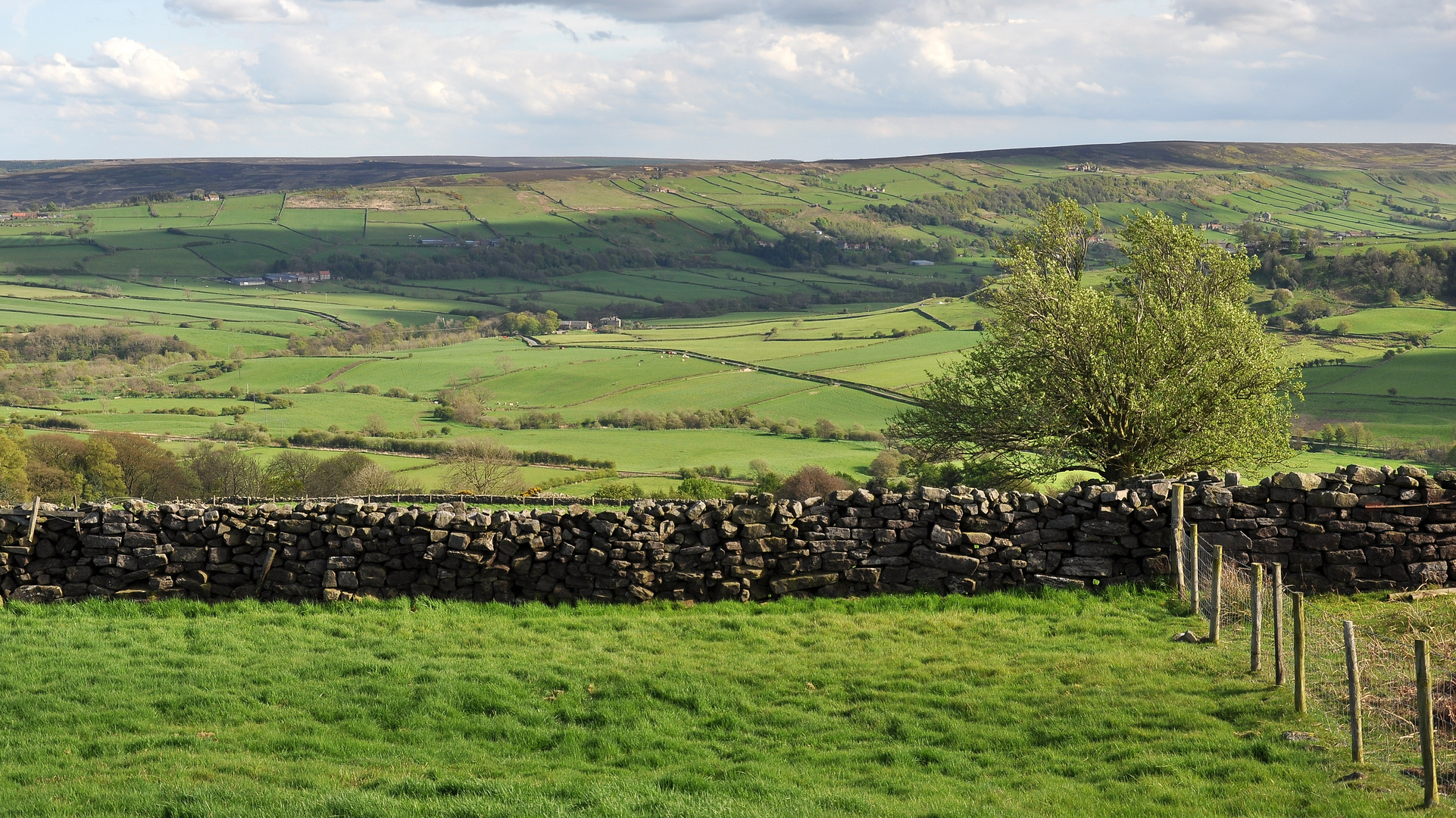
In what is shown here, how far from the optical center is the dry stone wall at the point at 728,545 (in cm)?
1568

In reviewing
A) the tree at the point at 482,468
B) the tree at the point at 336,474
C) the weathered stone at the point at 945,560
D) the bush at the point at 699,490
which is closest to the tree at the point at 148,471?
the tree at the point at 336,474

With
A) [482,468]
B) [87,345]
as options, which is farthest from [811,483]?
[87,345]

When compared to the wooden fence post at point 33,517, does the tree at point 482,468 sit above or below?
below

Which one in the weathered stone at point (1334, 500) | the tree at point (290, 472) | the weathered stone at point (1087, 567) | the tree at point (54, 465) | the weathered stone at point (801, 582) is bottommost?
the tree at point (290, 472)

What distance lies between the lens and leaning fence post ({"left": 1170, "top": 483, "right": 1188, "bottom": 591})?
1519 centimetres

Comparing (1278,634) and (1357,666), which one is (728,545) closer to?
(1278,634)

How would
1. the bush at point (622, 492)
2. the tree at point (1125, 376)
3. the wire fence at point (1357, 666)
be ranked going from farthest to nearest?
the bush at point (622, 492)
the tree at point (1125, 376)
the wire fence at point (1357, 666)

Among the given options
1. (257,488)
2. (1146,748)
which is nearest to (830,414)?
(257,488)

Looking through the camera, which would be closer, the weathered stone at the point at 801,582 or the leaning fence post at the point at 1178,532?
the leaning fence post at the point at 1178,532

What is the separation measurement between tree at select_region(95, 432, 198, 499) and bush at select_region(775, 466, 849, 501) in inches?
1311

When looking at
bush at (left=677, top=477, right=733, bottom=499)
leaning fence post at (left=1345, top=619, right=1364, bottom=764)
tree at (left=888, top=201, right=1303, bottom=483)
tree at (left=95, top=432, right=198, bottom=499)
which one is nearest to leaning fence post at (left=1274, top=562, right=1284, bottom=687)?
leaning fence post at (left=1345, top=619, right=1364, bottom=764)

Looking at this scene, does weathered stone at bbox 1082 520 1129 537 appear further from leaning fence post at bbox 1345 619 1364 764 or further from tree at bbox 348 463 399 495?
tree at bbox 348 463 399 495

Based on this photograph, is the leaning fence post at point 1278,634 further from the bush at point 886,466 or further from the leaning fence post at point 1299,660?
the bush at point 886,466

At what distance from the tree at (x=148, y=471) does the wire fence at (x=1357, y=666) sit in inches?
2273
